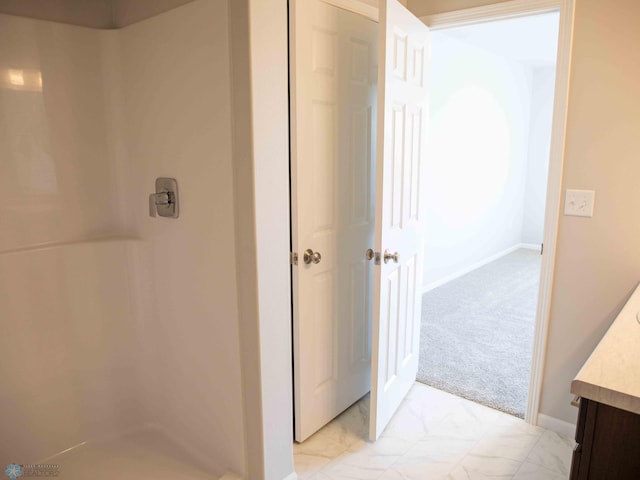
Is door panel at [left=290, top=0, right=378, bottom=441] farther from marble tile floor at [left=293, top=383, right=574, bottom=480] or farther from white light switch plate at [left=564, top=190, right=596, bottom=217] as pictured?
white light switch plate at [left=564, top=190, right=596, bottom=217]

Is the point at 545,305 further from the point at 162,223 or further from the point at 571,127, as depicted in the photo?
the point at 162,223

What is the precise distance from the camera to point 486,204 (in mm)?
5309

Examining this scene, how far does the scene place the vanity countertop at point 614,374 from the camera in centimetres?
104

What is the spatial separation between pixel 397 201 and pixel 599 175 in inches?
33.7

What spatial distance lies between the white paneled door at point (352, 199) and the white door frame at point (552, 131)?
25 centimetres

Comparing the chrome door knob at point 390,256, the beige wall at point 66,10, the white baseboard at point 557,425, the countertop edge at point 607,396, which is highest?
the beige wall at point 66,10

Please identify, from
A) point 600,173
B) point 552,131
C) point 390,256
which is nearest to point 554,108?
point 552,131

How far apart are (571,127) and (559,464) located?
57.5 inches

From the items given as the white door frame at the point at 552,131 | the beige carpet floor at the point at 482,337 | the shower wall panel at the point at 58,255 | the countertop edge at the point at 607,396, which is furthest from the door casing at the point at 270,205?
Answer: the beige carpet floor at the point at 482,337

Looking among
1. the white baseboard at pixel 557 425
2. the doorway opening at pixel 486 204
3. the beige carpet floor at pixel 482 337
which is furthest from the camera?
the doorway opening at pixel 486 204

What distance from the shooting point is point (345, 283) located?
89.0 inches

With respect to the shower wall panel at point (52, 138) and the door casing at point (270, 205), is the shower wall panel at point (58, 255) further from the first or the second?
the door casing at point (270, 205)

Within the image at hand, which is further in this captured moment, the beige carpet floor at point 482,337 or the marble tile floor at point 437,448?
the beige carpet floor at point 482,337

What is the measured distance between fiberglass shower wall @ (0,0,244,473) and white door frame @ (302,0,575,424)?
82cm
